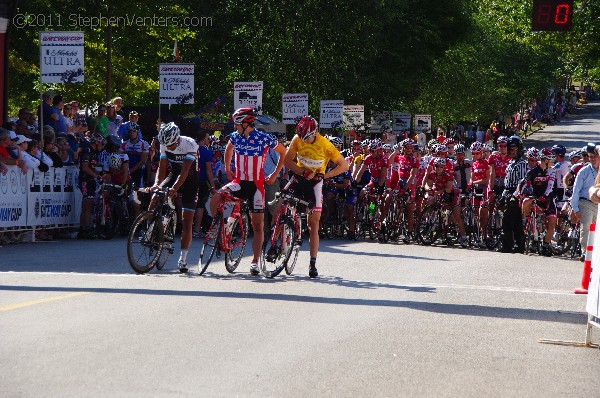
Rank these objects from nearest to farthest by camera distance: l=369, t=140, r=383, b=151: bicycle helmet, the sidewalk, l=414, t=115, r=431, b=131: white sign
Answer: l=369, t=140, r=383, b=151: bicycle helmet, l=414, t=115, r=431, b=131: white sign, the sidewalk

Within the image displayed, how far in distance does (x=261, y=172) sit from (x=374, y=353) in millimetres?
5643

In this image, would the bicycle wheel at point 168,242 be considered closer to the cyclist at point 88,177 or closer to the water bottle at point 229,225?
the water bottle at point 229,225

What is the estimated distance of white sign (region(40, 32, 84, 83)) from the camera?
2245cm

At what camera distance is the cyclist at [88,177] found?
2159 centimetres

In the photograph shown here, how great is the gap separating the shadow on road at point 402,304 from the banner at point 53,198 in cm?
821

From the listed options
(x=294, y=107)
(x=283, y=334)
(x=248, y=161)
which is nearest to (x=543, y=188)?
(x=248, y=161)

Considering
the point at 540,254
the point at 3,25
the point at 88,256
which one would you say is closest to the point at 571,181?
the point at 540,254

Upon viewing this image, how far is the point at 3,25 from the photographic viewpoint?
25.4 meters

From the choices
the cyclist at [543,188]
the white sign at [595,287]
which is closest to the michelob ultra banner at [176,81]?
the cyclist at [543,188]

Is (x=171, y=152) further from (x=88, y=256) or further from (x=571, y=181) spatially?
(x=571, y=181)

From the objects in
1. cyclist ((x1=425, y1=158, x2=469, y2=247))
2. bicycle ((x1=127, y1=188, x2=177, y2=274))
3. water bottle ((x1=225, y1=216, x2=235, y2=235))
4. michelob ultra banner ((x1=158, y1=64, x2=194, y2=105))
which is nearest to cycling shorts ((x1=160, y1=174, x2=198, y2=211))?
bicycle ((x1=127, y1=188, x2=177, y2=274))

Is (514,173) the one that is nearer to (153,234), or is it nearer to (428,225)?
(428,225)

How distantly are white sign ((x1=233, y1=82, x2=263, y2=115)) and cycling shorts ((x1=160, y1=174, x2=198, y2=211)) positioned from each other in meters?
17.2

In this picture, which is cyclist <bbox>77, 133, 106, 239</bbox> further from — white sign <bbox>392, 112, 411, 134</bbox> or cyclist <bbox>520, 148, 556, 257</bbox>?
white sign <bbox>392, 112, 411, 134</bbox>
